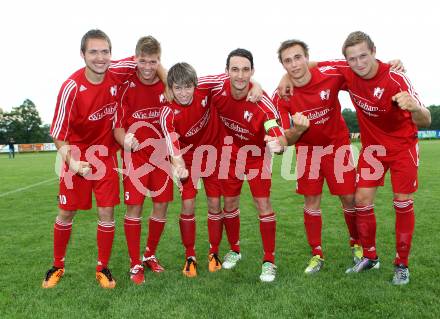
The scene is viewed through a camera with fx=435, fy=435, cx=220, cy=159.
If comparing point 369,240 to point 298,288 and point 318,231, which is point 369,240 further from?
point 298,288

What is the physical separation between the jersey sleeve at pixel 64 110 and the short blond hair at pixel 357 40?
2.74 meters

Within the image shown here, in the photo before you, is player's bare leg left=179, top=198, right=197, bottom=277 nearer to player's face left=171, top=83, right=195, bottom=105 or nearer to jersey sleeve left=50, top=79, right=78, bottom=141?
player's face left=171, top=83, right=195, bottom=105

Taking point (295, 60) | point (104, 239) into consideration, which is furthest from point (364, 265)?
point (104, 239)

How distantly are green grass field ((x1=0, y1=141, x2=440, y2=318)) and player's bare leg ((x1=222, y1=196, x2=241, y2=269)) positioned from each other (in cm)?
13

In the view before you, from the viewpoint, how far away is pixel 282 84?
4727 millimetres

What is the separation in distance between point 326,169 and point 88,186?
263cm

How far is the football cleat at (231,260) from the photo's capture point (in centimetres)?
502

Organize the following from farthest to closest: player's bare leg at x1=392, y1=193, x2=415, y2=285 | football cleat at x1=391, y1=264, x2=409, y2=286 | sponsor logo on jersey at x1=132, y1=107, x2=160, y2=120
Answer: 1. sponsor logo on jersey at x1=132, y1=107, x2=160, y2=120
2. player's bare leg at x1=392, y1=193, x2=415, y2=285
3. football cleat at x1=391, y1=264, x2=409, y2=286

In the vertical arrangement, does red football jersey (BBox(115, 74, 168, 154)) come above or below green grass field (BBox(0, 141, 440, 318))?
above

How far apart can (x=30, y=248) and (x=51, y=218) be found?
233cm

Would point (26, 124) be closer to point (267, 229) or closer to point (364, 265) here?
point (267, 229)

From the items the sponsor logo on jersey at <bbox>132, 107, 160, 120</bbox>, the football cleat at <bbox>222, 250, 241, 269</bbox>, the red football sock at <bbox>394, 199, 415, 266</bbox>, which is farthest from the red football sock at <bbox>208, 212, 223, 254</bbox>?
the red football sock at <bbox>394, 199, 415, 266</bbox>

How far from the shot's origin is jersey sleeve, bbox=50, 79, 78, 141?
14.3ft

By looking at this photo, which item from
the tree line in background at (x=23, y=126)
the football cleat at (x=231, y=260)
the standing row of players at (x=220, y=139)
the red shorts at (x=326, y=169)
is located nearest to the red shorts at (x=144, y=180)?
the standing row of players at (x=220, y=139)
